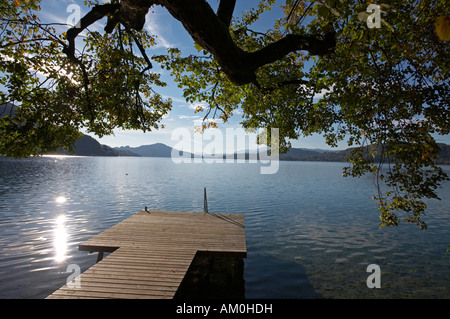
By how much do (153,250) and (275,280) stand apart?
23.4 ft

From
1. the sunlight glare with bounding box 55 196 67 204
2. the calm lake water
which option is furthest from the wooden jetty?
the sunlight glare with bounding box 55 196 67 204

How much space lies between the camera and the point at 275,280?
12.4 m

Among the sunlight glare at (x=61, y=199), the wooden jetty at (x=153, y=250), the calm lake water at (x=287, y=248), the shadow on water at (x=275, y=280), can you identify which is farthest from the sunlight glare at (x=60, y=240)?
the shadow on water at (x=275, y=280)

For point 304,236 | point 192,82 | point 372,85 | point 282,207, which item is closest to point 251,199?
point 282,207

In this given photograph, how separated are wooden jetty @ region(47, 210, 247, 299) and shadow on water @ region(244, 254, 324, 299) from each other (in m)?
2.82

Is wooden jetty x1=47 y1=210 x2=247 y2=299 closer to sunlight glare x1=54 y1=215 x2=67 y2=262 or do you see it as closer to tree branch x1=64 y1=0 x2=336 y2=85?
sunlight glare x1=54 y1=215 x2=67 y2=262

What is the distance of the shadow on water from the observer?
36.3 ft

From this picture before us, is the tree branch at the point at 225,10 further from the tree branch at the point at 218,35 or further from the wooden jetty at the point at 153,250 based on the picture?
the wooden jetty at the point at 153,250

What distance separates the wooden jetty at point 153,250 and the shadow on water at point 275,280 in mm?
2822

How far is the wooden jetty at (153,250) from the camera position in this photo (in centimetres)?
629

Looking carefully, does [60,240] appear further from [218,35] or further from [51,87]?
[218,35]

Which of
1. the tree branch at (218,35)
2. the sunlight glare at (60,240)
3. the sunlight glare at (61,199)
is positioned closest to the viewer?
the tree branch at (218,35)

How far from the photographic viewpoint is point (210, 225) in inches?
512
